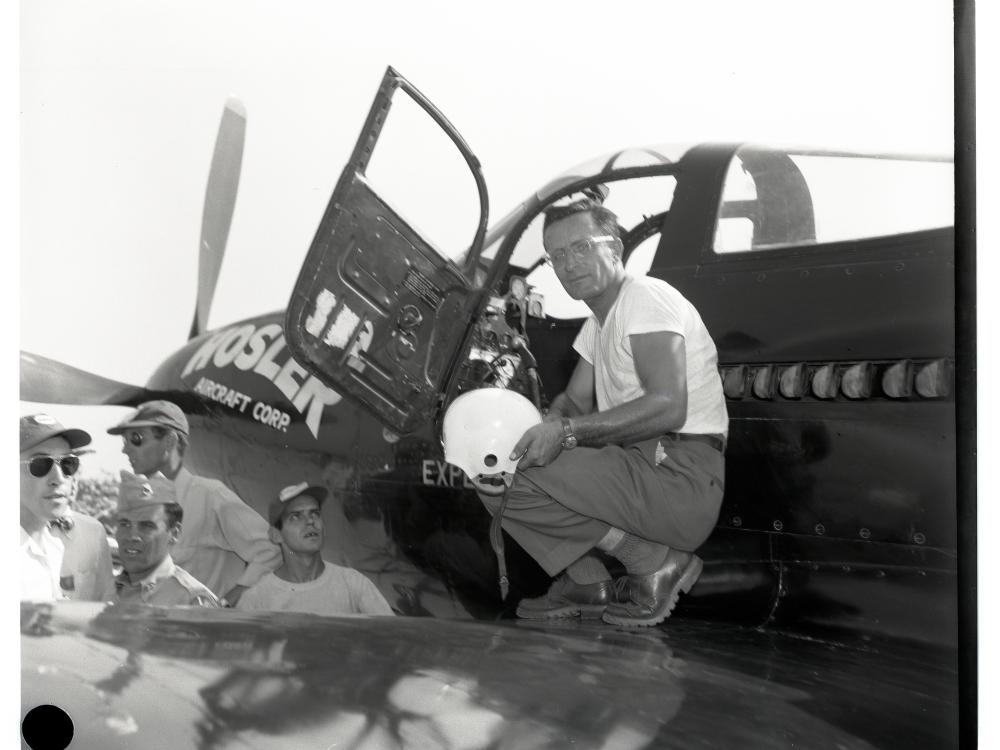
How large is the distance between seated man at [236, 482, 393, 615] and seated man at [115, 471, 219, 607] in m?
0.13

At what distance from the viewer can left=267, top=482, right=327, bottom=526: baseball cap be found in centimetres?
218

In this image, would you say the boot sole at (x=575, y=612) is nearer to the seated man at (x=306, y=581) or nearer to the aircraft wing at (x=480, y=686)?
the aircraft wing at (x=480, y=686)

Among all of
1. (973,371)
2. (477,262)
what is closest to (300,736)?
(477,262)

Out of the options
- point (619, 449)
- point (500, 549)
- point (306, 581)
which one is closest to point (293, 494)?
point (306, 581)

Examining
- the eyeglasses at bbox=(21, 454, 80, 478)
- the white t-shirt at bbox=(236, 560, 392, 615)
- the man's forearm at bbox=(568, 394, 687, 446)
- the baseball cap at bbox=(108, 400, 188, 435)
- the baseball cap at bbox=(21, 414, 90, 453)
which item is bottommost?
the white t-shirt at bbox=(236, 560, 392, 615)

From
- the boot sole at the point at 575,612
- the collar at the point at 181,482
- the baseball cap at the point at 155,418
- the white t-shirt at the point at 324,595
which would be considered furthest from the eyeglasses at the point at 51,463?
the boot sole at the point at 575,612

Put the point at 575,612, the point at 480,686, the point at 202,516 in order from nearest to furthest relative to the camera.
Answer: the point at 480,686
the point at 575,612
the point at 202,516

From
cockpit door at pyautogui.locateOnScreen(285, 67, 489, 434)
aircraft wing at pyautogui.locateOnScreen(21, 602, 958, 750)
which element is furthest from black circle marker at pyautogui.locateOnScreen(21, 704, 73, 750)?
cockpit door at pyautogui.locateOnScreen(285, 67, 489, 434)

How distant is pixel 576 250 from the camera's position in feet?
6.88

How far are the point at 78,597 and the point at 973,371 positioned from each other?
2023mm

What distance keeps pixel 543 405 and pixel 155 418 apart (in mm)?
934

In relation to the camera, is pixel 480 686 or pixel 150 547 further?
pixel 150 547

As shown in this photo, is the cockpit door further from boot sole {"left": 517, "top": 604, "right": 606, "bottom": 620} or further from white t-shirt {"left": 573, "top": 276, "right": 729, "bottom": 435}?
boot sole {"left": 517, "top": 604, "right": 606, "bottom": 620}

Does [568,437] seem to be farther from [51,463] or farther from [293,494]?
[51,463]
